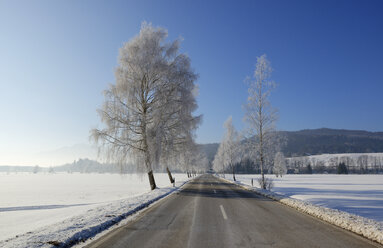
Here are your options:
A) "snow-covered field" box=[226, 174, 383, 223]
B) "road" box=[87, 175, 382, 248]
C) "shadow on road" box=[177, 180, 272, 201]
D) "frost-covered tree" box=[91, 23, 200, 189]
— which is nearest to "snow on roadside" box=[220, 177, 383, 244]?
"road" box=[87, 175, 382, 248]

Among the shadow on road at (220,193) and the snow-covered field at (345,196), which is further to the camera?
the shadow on road at (220,193)

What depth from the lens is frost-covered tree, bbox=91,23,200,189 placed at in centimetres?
1633

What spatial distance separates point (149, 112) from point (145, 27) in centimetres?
751

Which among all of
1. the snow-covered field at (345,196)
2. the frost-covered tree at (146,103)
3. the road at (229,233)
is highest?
the frost-covered tree at (146,103)

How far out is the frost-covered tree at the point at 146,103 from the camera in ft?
53.6

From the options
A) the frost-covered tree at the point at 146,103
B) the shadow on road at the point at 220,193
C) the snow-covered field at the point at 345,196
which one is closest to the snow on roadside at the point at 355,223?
the snow-covered field at the point at 345,196

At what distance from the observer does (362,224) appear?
6.07 meters

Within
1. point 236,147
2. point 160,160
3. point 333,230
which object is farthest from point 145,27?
point 236,147

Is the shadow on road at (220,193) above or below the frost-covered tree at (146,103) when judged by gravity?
Answer: below

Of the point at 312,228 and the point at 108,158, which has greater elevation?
the point at 108,158

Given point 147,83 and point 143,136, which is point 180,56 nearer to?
point 147,83

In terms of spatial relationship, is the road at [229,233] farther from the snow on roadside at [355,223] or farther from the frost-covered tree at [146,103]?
the frost-covered tree at [146,103]

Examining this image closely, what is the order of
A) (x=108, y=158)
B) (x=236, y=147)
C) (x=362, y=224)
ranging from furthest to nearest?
(x=236, y=147)
(x=108, y=158)
(x=362, y=224)

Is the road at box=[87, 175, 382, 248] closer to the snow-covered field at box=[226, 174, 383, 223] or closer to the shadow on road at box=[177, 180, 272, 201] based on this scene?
the snow-covered field at box=[226, 174, 383, 223]
